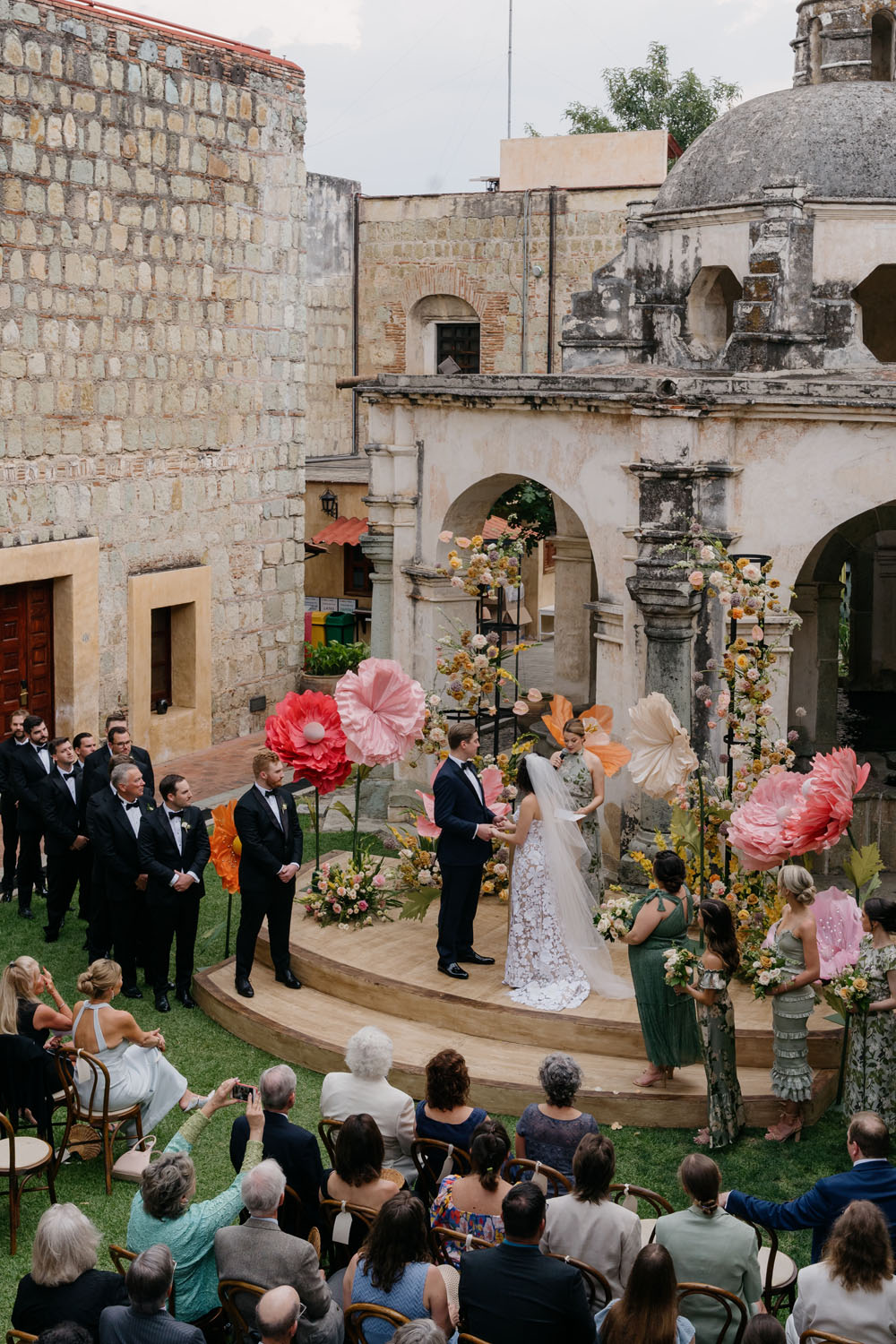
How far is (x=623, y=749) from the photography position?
1151 centimetres

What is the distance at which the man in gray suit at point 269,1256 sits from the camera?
19.8ft

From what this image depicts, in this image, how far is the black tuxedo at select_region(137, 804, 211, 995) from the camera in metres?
10.8

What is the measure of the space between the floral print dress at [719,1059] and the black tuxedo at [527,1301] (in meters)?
2.89

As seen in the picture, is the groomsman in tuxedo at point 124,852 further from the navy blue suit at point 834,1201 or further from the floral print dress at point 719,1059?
the navy blue suit at point 834,1201

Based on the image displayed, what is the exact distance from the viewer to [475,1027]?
1014 centimetres

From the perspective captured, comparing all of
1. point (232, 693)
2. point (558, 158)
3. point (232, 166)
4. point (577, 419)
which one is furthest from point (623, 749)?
point (558, 158)

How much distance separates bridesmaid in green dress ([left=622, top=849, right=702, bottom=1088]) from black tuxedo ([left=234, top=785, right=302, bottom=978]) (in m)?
2.63

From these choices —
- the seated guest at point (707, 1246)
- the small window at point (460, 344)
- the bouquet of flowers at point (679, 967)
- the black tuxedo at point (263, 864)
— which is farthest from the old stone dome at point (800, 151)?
the small window at point (460, 344)

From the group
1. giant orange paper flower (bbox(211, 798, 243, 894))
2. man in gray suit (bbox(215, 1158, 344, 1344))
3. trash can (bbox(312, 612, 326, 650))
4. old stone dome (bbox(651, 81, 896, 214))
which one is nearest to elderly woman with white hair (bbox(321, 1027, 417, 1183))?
man in gray suit (bbox(215, 1158, 344, 1344))

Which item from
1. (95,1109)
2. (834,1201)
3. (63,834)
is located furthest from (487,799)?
(834,1201)

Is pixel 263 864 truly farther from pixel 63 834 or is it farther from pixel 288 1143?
pixel 288 1143

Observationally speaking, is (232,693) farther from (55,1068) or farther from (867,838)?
(55,1068)

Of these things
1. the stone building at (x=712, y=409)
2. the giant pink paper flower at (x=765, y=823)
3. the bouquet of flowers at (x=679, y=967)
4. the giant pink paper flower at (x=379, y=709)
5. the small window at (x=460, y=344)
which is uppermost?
the small window at (x=460, y=344)

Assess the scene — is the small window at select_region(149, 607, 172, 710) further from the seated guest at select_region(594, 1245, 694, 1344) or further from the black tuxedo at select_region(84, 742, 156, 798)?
the seated guest at select_region(594, 1245, 694, 1344)
